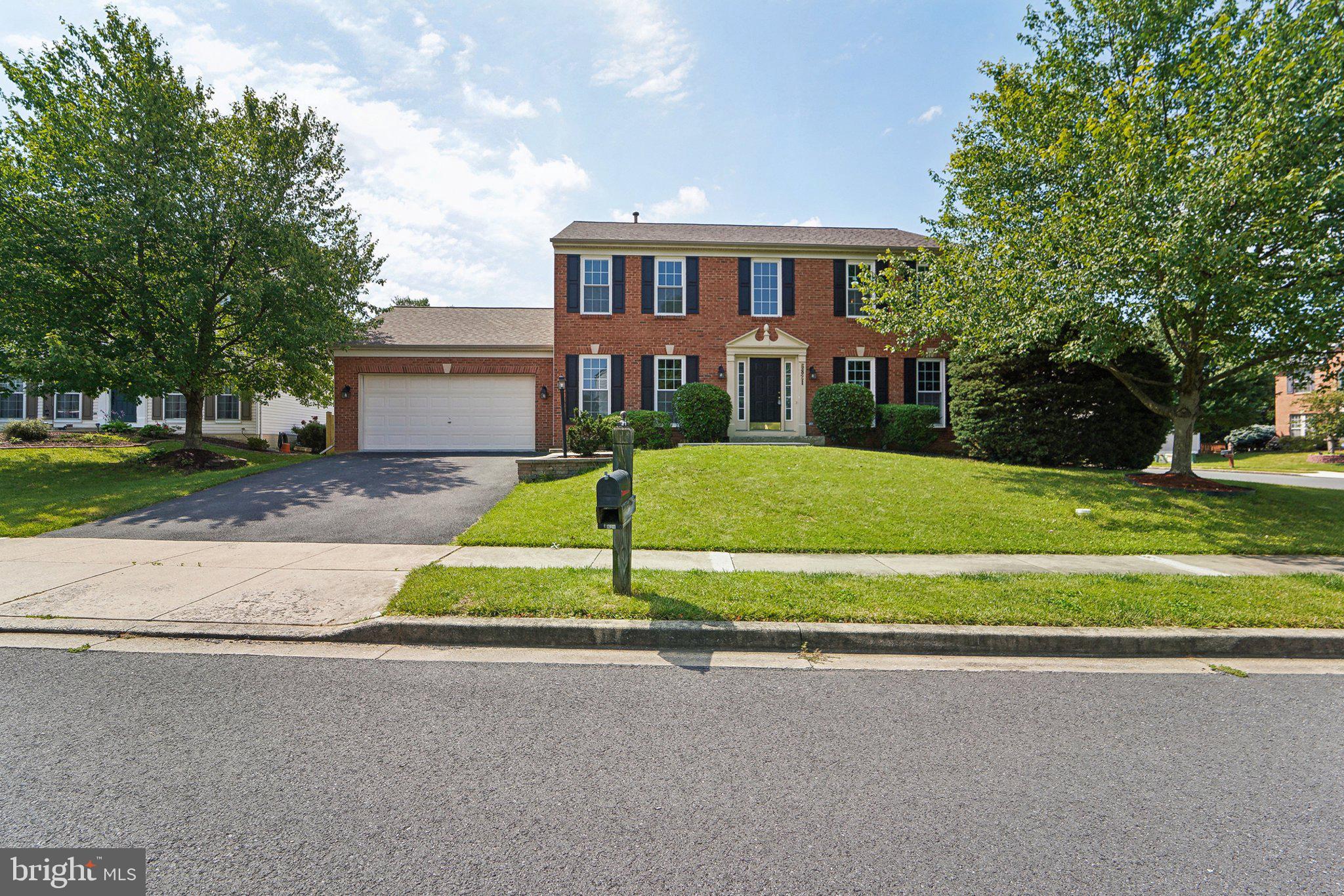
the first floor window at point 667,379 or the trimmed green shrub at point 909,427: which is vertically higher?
the first floor window at point 667,379

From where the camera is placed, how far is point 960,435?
15.4 m

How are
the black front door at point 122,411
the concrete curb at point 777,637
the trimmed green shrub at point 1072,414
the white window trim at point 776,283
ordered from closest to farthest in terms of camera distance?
the concrete curb at point 777,637 < the trimmed green shrub at point 1072,414 < the white window trim at point 776,283 < the black front door at point 122,411

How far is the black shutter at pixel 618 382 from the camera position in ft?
60.7

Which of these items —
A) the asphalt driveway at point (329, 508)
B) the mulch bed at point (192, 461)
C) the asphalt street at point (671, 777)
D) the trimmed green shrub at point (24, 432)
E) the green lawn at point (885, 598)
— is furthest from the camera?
the trimmed green shrub at point (24, 432)

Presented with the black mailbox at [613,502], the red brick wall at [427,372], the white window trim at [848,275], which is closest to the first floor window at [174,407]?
the red brick wall at [427,372]

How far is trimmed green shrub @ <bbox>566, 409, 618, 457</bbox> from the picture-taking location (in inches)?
512

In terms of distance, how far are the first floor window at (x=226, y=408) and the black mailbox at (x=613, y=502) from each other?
25.9 metres

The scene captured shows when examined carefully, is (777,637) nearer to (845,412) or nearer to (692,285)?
(845,412)

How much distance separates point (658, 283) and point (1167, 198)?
1267 cm

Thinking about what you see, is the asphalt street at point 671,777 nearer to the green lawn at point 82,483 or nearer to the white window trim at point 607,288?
the green lawn at point 82,483

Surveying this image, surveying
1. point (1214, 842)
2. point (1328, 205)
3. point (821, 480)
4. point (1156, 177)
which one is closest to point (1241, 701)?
point (1214, 842)

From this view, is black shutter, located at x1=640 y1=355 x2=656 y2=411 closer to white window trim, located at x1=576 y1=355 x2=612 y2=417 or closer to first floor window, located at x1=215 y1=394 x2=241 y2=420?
white window trim, located at x1=576 y1=355 x2=612 y2=417

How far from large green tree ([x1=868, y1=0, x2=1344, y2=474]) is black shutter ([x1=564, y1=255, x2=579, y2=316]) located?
9830 mm

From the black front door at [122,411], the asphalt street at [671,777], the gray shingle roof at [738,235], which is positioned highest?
the gray shingle roof at [738,235]
